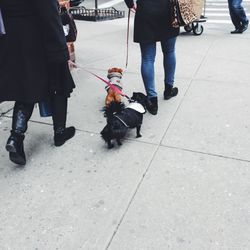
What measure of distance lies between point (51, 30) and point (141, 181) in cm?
137

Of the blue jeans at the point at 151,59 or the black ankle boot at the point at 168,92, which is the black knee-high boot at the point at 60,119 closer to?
the blue jeans at the point at 151,59

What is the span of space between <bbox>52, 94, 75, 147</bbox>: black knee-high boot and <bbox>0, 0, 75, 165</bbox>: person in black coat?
11 millimetres

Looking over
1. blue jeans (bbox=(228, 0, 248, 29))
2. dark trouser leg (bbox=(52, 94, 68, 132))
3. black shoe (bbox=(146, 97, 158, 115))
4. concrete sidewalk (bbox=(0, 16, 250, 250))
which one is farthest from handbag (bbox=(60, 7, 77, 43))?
blue jeans (bbox=(228, 0, 248, 29))

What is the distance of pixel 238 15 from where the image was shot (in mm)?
7508

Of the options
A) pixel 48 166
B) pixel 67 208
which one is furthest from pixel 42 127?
pixel 67 208

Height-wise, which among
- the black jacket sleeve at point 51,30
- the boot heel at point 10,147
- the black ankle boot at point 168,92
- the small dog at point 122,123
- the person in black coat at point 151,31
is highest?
the black jacket sleeve at point 51,30

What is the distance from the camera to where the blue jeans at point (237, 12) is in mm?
7391

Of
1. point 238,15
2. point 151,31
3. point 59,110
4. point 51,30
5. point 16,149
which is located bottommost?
point 238,15

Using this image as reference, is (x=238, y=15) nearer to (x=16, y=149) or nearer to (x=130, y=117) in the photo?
(x=130, y=117)

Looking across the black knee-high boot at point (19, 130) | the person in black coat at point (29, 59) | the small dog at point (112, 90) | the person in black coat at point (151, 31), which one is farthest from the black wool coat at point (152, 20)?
the black knee-high boot at point (19, 130)

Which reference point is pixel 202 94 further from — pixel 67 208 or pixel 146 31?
pixel 67 208

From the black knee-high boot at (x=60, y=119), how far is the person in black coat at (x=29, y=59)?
1 cm

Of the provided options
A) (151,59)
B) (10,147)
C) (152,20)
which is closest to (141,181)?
(10,147)

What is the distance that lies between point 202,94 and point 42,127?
6.63 ft
